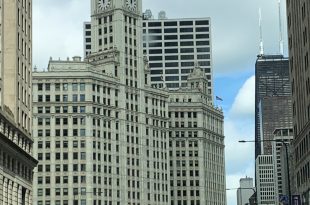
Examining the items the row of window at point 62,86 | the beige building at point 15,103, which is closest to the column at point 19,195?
the beige building at point 15,103

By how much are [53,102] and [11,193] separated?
339ft

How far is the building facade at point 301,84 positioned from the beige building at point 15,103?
3445 centimetres

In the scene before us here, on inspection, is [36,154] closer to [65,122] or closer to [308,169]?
[65,122]

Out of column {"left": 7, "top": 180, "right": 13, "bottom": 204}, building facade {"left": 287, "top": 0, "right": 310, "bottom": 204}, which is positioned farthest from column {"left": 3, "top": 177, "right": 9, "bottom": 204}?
building facade {"left": 287, "top": 0, "right": 310, "bottom": 204}

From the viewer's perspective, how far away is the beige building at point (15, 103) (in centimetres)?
9206

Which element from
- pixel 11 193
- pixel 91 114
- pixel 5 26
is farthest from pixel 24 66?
pixel 91 114

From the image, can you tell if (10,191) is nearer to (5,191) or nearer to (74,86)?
(5,191)

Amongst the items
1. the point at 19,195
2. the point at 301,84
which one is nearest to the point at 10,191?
the point at 19,195

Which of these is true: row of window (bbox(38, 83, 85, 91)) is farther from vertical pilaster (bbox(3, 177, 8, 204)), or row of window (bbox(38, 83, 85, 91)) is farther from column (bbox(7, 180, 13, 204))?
vertical pilaster (bbox(3, 177, 8, 204))

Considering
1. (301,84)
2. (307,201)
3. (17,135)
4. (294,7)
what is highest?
(294,7)

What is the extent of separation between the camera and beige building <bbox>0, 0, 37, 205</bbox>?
92.1 metres

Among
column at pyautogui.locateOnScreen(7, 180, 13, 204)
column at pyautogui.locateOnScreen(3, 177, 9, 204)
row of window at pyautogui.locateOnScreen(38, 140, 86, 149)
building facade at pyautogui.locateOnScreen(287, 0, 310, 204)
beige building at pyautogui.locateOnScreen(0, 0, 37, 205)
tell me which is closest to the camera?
column at pyautogui.locateOnScreen(3, 177, 9, 204)

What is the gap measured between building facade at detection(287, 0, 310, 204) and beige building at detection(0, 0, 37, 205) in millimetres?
34452

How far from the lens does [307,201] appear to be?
10262 centimetres
